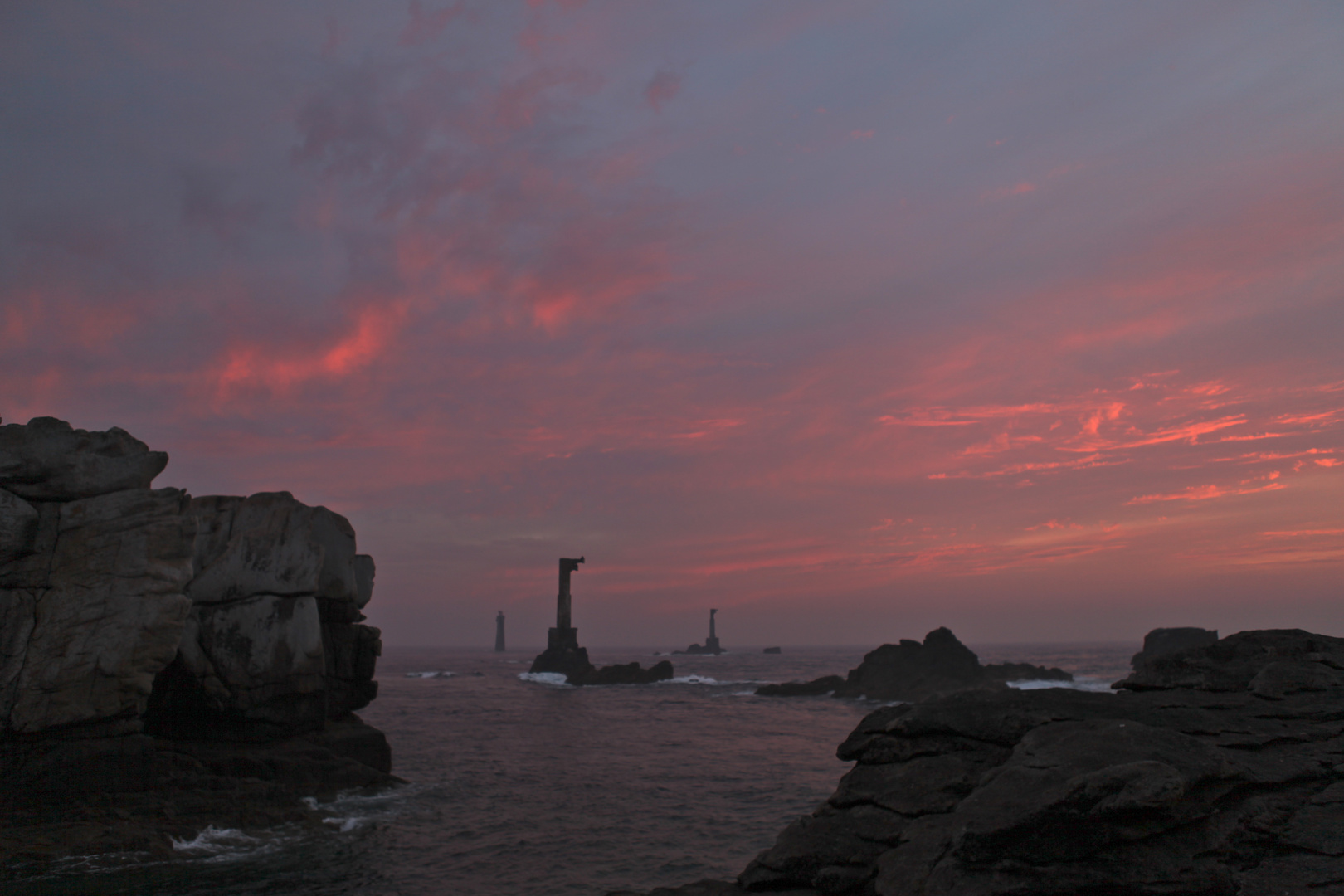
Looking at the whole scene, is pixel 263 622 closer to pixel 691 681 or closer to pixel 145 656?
pixel 145 656

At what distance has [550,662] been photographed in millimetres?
96125

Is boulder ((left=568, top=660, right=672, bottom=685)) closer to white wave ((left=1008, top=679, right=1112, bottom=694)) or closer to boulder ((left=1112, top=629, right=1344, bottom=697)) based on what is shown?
white wave ((left=1008, top=679, right=1112, bottom=694))

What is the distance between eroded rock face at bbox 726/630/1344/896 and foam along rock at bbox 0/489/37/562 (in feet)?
67.4

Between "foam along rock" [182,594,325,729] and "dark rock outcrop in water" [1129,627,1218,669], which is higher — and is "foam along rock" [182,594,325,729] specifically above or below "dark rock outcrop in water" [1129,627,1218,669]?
above

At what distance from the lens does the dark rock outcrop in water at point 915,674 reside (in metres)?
66.6

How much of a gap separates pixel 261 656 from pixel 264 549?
3.69m

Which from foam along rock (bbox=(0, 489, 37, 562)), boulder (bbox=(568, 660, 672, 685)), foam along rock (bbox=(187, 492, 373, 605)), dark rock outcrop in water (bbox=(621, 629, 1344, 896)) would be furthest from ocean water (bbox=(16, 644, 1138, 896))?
boulder (bbox=(568, 660, 672, 685))

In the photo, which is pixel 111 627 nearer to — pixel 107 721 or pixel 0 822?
pixel 107 721

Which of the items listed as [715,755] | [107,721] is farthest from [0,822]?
[715,755]

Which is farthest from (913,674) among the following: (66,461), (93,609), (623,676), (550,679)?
(66,461)

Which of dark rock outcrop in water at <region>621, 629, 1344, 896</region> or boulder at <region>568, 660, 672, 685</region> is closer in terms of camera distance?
dark rock outcrop in water at <region>621, 629, 1344, 896</region>

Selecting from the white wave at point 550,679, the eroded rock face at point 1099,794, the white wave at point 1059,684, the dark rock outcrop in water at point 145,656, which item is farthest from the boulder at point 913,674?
the eroded rock face at point 1099,794

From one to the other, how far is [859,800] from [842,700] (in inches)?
2429

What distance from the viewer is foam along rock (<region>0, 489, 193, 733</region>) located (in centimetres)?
1805
